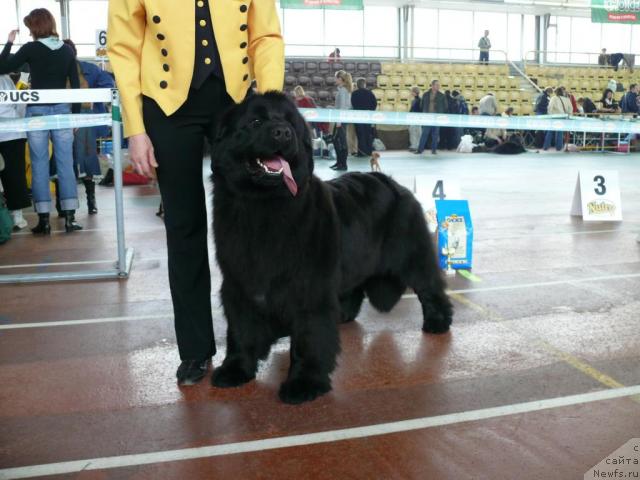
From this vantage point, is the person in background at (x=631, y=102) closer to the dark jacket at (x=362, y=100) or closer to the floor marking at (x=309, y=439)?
the dark jacket at (x=362, y=100)

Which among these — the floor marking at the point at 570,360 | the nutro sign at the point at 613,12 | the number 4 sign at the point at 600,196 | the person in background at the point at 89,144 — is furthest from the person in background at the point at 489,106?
the floor marking at the point at 570,360

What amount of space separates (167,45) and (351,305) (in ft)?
5.94

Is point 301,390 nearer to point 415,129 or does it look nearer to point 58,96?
point 58,96

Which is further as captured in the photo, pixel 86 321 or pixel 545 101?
pixel 545 101

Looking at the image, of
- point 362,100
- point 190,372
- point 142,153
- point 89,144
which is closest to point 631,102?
point 362,100

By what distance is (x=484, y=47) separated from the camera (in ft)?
79.4

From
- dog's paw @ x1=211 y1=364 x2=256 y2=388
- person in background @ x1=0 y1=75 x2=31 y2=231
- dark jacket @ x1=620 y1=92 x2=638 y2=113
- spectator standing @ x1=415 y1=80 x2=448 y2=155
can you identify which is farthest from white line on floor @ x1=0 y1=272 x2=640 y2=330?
dark jacket @ x1=620 y1=92 x2=638 y2=113

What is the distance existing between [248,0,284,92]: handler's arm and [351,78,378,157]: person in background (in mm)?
12366

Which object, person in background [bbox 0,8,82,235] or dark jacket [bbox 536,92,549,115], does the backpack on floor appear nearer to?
person in background [bbox 0,8,82,235]

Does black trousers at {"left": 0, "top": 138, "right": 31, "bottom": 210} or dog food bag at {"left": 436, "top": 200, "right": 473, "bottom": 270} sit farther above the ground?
black trousers at {"left": 0, "top": 138, "right": 31, "bottom": 210}

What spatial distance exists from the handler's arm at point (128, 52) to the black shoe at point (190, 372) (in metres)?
1.03

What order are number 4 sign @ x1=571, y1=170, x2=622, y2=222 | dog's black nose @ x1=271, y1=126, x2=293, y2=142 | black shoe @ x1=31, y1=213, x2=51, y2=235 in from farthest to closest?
number 4 sign @ x1=571, y1=170, x2=622, y2=222 → black shoe @ x1=31, y1=213, x2=51, y2=235 → dog's black nose @ x1=271, y1=126, x2=293, y2=142

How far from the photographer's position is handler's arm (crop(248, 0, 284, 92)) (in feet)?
8.57

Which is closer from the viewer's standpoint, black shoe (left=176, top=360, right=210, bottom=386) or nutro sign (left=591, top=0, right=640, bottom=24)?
black shoe (left=176, top=360, right=210, bottom=386)
